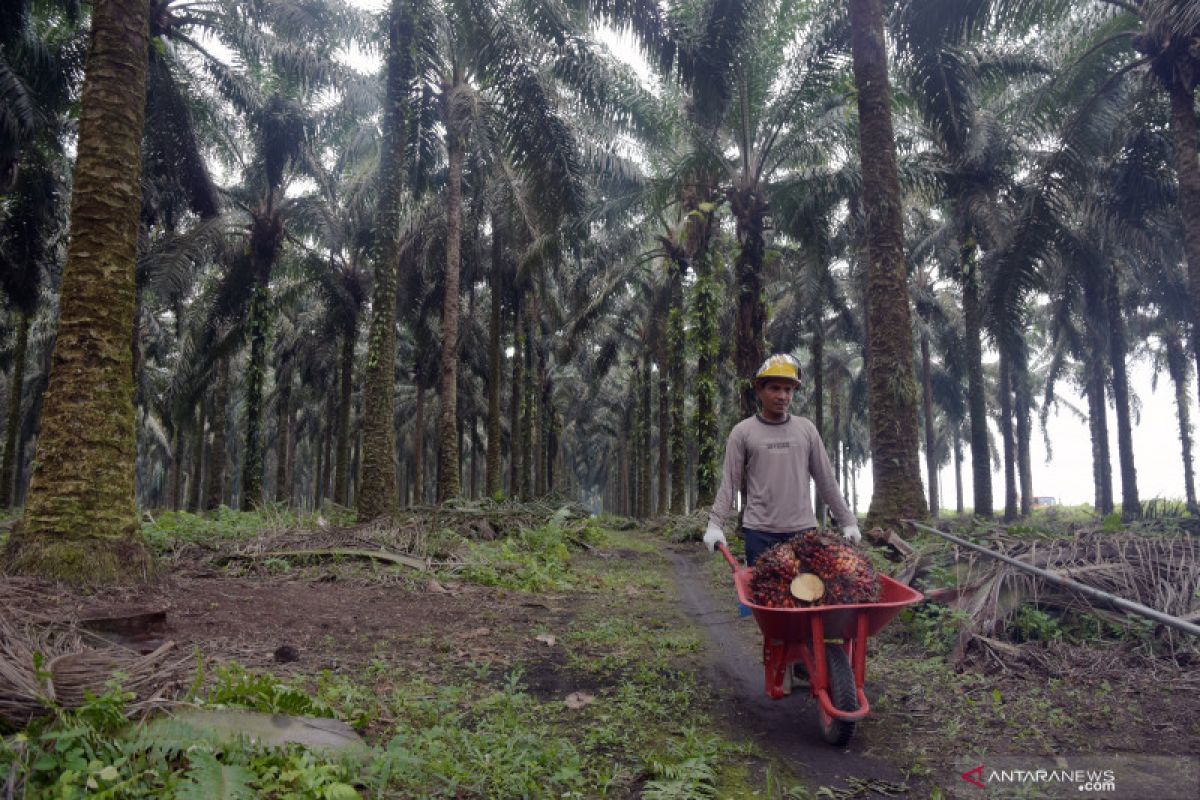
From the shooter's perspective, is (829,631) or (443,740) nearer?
(443,740)

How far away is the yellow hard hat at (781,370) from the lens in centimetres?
462

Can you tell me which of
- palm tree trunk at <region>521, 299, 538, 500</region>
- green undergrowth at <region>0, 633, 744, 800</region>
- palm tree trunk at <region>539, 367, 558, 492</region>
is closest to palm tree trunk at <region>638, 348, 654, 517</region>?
palm tree trunk at <region>539, 367, 558, 492</region>

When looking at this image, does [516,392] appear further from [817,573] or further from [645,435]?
[817,573]

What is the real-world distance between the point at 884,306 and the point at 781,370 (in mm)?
5210

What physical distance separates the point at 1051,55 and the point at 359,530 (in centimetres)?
1506

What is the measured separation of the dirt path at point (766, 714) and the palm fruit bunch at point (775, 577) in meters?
0.71

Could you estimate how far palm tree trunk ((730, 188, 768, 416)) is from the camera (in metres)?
14.9

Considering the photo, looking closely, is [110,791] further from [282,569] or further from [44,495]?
[282,569]

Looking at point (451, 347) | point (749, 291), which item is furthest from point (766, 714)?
point (451, 347)

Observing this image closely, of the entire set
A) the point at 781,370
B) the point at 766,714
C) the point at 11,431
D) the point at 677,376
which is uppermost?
the point at 677,376

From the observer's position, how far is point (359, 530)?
10.4 meters

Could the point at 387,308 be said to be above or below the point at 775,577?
above

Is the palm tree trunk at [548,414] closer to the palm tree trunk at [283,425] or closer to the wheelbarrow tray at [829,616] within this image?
the palm tree trunk at [283,425]

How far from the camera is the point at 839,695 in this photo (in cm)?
379
